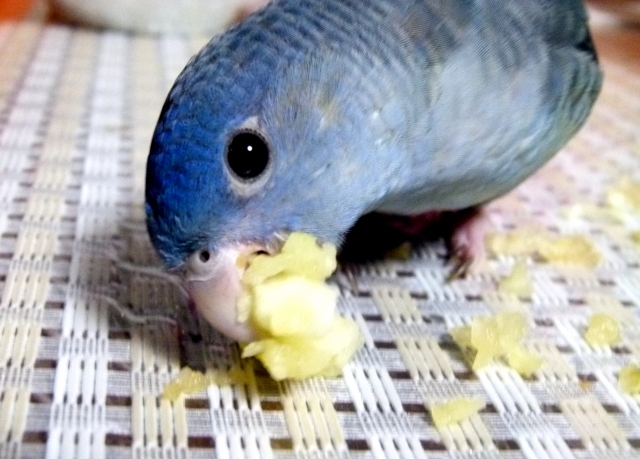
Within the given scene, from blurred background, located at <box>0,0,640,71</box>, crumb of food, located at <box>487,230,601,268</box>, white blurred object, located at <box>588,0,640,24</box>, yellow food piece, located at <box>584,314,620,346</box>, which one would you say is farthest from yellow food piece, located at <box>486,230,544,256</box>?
white blurred object, located at <box>588,0,640,24</box>

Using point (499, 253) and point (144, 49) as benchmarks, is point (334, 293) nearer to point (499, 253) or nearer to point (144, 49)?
point (499, 253)

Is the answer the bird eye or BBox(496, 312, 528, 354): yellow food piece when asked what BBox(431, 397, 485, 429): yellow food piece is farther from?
the bird eye

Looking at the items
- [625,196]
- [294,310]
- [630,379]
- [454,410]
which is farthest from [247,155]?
[625,196]

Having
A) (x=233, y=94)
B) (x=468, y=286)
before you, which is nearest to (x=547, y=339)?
(x=468, y=286)

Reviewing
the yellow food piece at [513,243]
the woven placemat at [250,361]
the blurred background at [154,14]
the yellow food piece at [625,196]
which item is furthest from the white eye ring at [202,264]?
the blurred background at [154,14]

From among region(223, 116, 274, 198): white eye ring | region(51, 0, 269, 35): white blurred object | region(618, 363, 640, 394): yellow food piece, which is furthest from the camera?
region(51, 0, 269, 35): white blurred object
